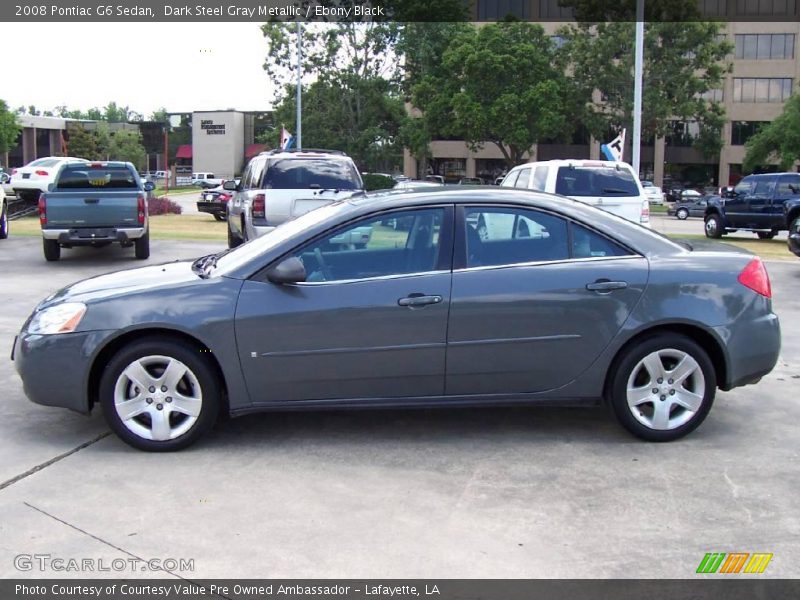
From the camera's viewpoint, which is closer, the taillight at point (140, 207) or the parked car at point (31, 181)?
the taillight at point (140, 207)

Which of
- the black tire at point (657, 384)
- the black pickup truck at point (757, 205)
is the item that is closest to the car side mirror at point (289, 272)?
the black tire at point (657, 384)

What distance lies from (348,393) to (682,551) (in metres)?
2.14

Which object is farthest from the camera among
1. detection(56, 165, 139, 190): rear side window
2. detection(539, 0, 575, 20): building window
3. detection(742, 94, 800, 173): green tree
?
detection(539, 0, 575, 20): building window

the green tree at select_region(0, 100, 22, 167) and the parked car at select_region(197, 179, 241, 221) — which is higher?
the green tree at select_region(0, 100, 22, 167)

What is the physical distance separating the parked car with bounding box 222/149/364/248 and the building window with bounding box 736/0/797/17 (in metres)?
68.3

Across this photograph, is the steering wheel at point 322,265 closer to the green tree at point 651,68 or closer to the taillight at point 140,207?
the taillight at point 140,207

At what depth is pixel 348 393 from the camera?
520 centimetres

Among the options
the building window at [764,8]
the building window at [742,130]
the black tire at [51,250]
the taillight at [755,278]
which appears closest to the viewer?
the taillight at [755,278]

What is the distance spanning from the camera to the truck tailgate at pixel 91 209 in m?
13.5

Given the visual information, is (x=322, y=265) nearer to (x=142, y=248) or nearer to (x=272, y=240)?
(x=272, y=240)

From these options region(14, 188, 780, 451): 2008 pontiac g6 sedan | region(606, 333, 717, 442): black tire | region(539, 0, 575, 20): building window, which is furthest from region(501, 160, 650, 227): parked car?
region(539, 0, 575, 20): building window

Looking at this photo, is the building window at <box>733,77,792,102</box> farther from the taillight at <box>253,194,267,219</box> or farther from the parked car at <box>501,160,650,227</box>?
the taillight at <box>253,194,267,219</box>

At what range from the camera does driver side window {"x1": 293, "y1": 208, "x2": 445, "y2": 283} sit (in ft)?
17.2

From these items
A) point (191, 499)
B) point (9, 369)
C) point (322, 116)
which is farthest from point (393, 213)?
point (322, 116)
